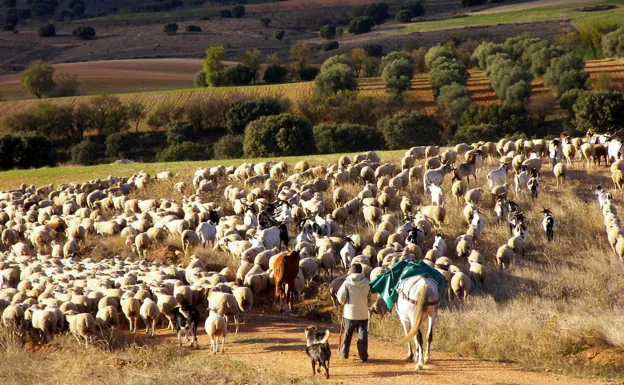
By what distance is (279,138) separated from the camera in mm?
55000

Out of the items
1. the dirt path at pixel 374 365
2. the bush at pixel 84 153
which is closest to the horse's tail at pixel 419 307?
the dirt path at pixel 374 365

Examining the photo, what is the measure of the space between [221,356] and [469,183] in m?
16.3

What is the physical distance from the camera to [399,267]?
1539cm

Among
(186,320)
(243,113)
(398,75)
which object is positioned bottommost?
(186,320)

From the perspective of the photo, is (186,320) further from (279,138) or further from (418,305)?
(279,138)

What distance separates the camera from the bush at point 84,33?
129 metres

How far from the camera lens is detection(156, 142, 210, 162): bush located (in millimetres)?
58406

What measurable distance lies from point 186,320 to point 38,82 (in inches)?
2966

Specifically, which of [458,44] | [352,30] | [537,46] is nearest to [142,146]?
[537,46]

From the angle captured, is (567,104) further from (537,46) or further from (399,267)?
(399,267)

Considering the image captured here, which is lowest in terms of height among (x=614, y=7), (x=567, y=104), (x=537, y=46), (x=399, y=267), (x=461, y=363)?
(x=461, y=363)

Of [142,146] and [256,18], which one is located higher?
[256,18]

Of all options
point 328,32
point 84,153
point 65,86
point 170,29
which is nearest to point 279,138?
point 84,153

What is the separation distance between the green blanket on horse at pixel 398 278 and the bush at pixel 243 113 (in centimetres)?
5311
